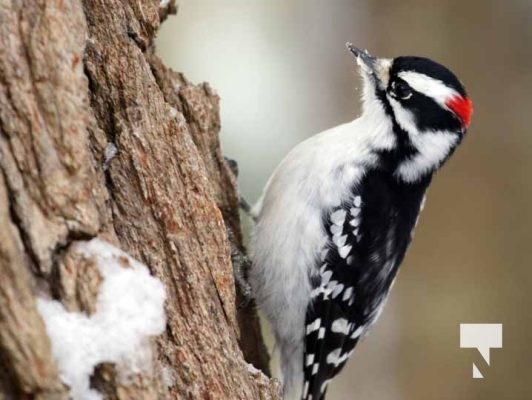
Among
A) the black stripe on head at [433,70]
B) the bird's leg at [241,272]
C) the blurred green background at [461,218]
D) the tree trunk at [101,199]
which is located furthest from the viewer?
the blurred green background at [461,218]

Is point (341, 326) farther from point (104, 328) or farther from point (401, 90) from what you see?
point (104, 328)

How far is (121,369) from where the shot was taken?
2.04 meters

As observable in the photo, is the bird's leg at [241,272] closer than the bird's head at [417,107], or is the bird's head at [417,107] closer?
the bird's head at [417,107]

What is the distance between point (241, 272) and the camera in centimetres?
355

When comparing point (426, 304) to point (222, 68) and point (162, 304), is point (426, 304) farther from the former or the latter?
point (162, 304)

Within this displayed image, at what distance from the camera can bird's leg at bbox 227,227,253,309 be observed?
3514 millimetres

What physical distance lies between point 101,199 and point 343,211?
137 cm

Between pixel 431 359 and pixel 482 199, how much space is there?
3.69 feet

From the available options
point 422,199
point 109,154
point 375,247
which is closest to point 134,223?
point 109,154

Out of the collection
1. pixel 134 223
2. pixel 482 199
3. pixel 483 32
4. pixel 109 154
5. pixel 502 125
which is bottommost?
pixel 134 223

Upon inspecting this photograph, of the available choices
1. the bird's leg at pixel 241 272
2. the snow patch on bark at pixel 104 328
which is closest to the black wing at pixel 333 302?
the bird's leg at pixel 241 272

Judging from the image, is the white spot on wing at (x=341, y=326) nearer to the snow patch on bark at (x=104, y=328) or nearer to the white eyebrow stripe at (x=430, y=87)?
the white eyebrow stripe at (x=430, y=87)

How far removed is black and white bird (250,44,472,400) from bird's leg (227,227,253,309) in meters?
0.03

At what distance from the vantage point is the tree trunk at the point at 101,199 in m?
1.99
